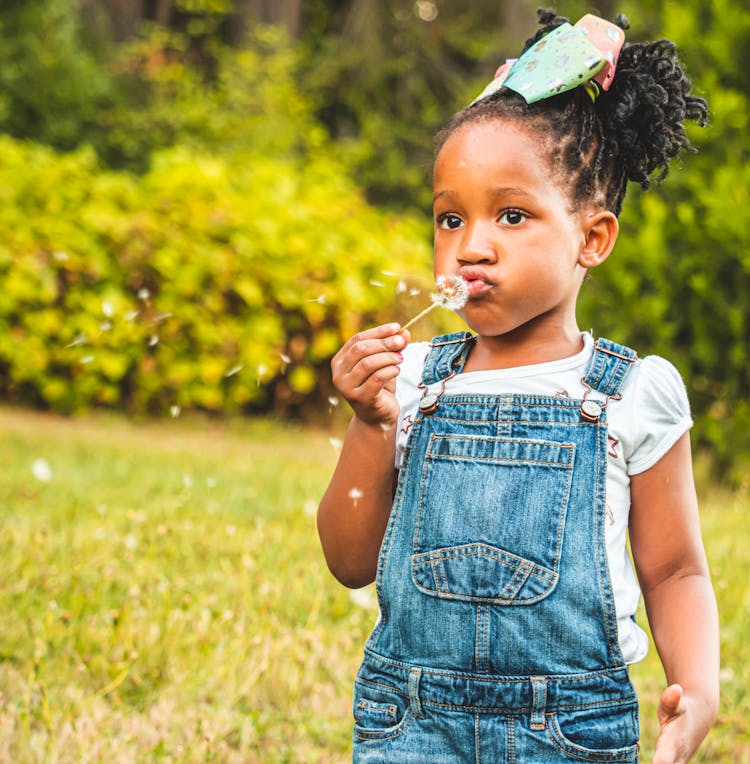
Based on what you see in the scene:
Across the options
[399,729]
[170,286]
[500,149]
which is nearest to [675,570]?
[399,729]

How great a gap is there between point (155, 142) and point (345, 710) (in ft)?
34.1

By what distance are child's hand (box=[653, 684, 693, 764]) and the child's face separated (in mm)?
693

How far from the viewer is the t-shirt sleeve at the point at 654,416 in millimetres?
1894

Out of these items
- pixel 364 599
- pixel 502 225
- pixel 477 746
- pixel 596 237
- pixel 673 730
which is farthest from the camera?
pixel 364 599

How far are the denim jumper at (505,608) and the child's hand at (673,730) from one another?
0.13 m

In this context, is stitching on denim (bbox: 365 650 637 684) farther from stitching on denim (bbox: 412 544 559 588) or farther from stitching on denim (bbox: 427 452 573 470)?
stitching on denim (bbox: 427 452 573 470)

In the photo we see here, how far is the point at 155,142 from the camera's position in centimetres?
1239

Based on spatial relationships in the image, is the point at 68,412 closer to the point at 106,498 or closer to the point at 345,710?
the point at 106,498

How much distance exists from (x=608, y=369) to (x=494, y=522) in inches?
14.5

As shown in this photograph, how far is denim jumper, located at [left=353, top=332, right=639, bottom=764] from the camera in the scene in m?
1.78

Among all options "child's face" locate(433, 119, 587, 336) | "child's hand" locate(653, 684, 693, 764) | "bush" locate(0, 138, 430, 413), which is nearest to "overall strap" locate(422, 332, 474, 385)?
"child's face" locate(433, 119, 587, 336)

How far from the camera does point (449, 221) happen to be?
1.95 m

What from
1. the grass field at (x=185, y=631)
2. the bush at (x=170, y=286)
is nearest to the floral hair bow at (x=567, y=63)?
the grass field at (x=185, y=631)

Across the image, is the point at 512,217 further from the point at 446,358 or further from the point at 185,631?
the point at 185,631
